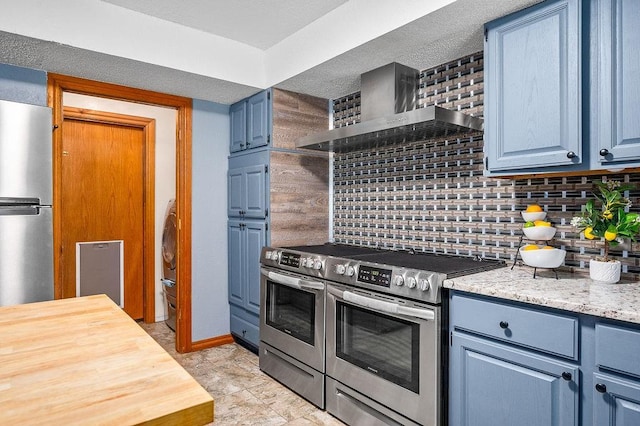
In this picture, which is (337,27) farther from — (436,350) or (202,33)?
(436,350)

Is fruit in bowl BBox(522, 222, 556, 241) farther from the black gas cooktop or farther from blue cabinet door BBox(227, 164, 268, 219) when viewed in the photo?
blue cabinet door BBox(227, 164, 268, 219)

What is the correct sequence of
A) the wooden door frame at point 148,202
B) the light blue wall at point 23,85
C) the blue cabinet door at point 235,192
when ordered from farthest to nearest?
the wooden door frame at point 148,202, the blue cabinet door at point 235,192, the light blue wall at point 23,85

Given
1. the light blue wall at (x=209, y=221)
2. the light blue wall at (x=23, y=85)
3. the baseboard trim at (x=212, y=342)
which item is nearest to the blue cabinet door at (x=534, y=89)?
the light blue wall at (x=209, y=221)

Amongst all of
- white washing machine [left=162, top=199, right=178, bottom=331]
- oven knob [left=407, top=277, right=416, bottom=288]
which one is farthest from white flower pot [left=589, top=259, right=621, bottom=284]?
white washing machine [left=162, top=199, right=178, bottom=331]

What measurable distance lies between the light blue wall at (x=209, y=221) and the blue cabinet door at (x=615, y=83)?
271 cm

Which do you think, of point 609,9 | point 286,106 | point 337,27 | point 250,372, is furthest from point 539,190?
point 250,372

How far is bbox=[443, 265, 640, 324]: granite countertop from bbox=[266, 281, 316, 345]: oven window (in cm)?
99

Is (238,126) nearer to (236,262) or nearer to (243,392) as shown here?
(236,262)

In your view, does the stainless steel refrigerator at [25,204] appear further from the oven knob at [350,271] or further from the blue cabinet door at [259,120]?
A: the oven knob at [350,271]

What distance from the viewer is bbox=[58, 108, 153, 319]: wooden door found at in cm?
378

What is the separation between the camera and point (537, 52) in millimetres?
1782

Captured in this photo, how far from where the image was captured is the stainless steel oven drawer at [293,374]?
241 centimetres

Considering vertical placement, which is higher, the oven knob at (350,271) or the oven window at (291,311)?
the oven knob at (350,271)

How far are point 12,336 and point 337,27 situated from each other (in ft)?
7.22
